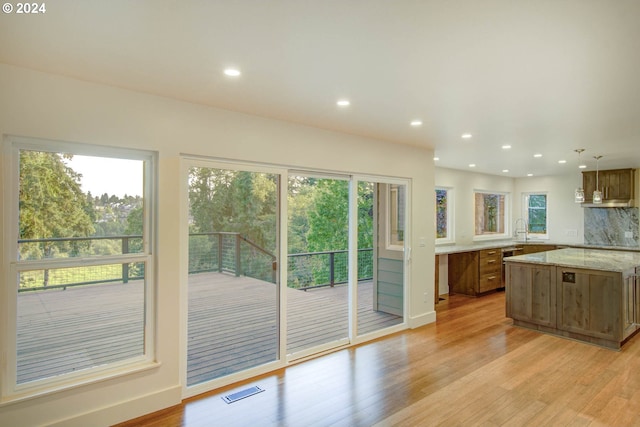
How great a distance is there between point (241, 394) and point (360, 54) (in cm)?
281

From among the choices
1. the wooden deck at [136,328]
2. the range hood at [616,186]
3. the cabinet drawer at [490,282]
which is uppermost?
the range hood at [616,186]

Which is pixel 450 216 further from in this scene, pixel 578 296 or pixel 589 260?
pixel 578 296

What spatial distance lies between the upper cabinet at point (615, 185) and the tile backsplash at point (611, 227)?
45 cm

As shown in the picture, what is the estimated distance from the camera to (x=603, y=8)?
1646 millimetres

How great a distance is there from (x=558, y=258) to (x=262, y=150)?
436 cm

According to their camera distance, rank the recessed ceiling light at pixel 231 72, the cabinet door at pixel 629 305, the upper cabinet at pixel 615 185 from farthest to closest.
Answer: the upper cabinet at pixel 615 185
the cabinet door at pixel 629 305
the recessed ceiling light at pixel 231 72

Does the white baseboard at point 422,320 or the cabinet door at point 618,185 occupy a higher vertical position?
the cabinet door at point 618,185

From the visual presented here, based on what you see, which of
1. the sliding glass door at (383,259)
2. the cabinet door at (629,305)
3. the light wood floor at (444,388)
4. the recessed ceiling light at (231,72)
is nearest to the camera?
the recessed ceiling light at (231,72)

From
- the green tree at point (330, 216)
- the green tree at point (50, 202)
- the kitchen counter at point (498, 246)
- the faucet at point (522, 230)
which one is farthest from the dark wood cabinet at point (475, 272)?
the green tree at point (50, 202)

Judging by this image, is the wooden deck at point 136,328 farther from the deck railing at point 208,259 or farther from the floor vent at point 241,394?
the floor vent at point 241,394

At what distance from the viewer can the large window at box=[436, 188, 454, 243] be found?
7.34 m

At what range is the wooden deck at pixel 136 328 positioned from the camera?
8.42 ft

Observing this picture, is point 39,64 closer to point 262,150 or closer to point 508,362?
point 262,150

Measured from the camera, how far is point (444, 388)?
326 cm
